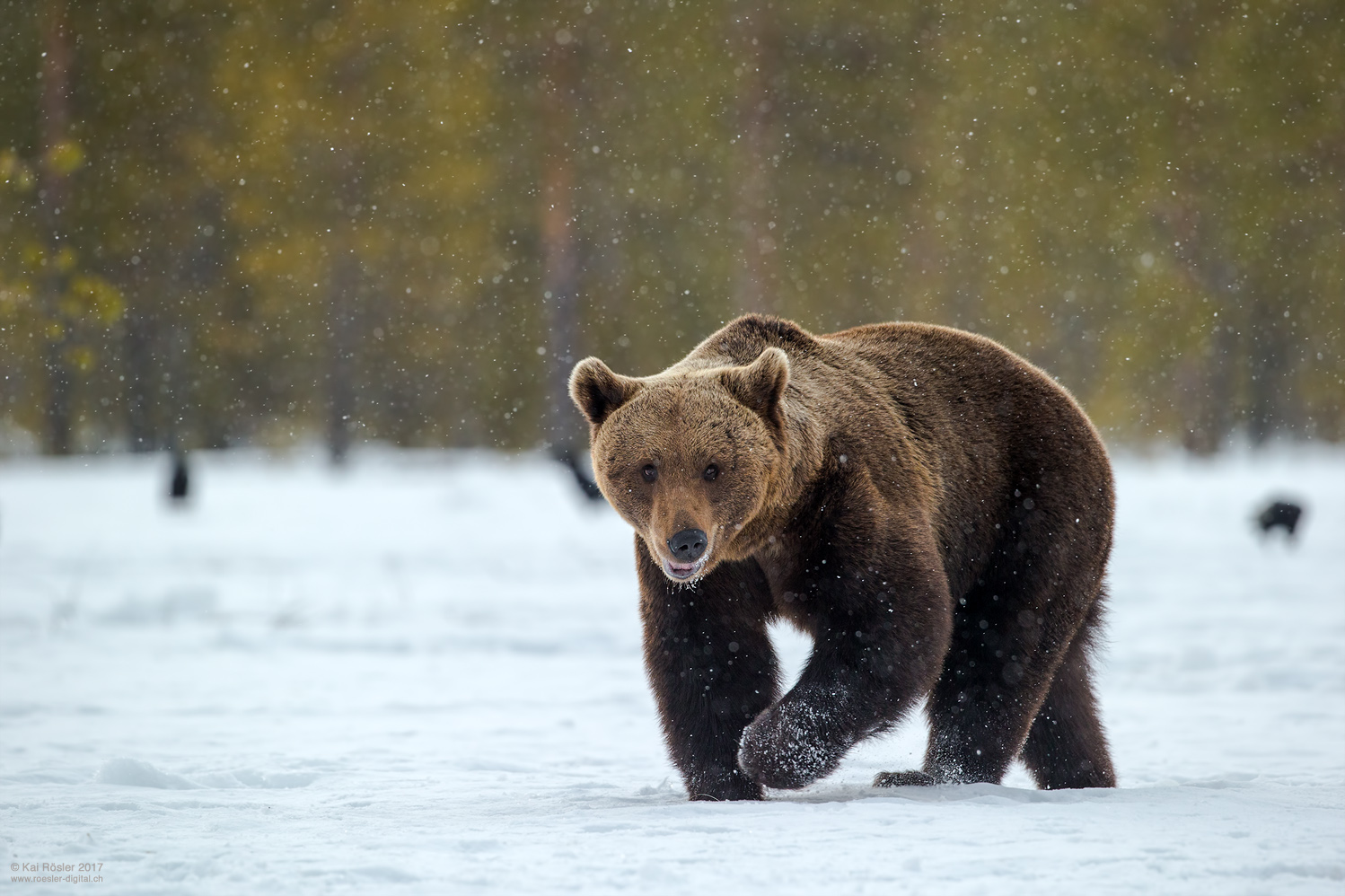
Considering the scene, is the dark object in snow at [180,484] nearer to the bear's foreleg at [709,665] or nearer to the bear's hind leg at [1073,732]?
the bear's foreleg at [709,665]

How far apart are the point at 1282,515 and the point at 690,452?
11483 millimetres

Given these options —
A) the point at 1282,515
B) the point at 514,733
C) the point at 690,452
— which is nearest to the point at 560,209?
the point at 1282,515

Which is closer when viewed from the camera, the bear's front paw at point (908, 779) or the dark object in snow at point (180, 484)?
the bear's front paw at point (908, 779)

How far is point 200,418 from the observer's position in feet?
107

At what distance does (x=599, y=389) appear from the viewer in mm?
4457

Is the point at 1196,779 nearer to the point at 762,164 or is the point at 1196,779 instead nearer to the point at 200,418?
the point at 762,164

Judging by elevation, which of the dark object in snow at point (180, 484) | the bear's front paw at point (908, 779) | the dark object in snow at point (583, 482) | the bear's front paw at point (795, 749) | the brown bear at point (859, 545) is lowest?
the dark object in snow at point (180, 484)

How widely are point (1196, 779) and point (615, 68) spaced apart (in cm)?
1788

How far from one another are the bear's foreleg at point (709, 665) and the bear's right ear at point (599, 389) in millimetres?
468

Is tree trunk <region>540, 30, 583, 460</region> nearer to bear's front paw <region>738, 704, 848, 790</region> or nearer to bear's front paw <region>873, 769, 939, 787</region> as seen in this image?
bear's front paw <region>873, 769, 939, 787</region>

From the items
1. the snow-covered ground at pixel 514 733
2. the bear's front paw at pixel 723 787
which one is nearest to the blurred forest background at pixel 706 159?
the snow-covered ground at pixel 514 733

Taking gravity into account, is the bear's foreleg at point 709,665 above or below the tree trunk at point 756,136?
below

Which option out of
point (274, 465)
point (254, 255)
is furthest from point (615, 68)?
point (274, 465)

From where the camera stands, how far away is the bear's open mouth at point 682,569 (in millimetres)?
3986
